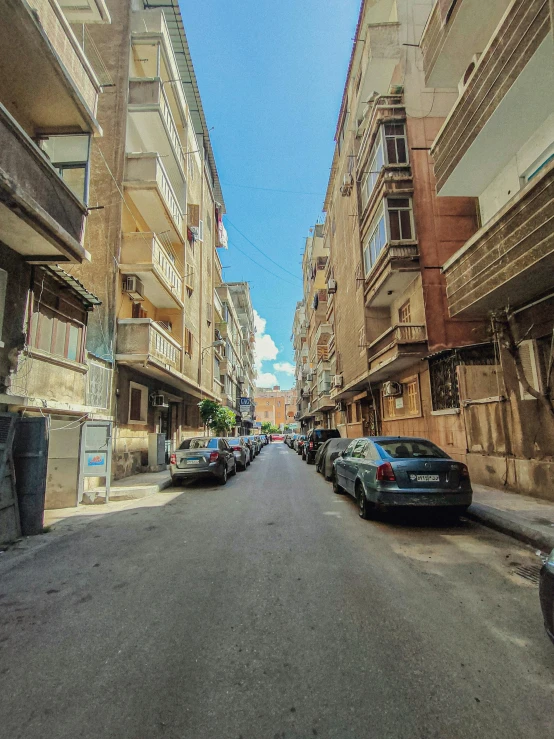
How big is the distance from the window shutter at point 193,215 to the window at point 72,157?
519 inches

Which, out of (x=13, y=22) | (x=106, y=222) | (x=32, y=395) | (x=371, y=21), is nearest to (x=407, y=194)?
(x=371, y=21)

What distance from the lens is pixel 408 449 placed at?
23.8 ft

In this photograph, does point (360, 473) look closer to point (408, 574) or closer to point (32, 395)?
point (408, 574)

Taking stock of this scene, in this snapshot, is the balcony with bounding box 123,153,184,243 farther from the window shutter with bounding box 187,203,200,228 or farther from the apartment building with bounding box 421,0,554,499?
the apartment building with bounding box 421,0,554,499

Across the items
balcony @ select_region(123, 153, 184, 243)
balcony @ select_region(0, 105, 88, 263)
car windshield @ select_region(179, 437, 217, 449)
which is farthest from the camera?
balcony @ select_region(123, 153, 184, 243)

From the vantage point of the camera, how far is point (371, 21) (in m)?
17.2

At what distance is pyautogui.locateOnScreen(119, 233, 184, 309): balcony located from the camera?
13.6m

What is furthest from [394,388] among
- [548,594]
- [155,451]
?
[548,594]

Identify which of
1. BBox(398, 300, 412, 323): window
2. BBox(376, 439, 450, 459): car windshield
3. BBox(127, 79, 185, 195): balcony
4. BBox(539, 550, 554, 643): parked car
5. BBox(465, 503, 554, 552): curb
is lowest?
BBox(465, 503, 554, 552): curb

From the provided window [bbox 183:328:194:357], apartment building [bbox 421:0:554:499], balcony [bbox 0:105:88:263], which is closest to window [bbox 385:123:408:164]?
apartment building [bbox 421:0:554:499]

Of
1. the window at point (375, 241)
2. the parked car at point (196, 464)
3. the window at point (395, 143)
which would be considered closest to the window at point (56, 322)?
the parked car at point (196, 464)

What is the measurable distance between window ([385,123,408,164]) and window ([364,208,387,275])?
1.94 m

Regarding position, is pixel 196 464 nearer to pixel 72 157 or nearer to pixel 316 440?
pixel 72 157

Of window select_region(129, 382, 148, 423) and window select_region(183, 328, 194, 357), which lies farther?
window select_region(183, 328, 194, 357)
